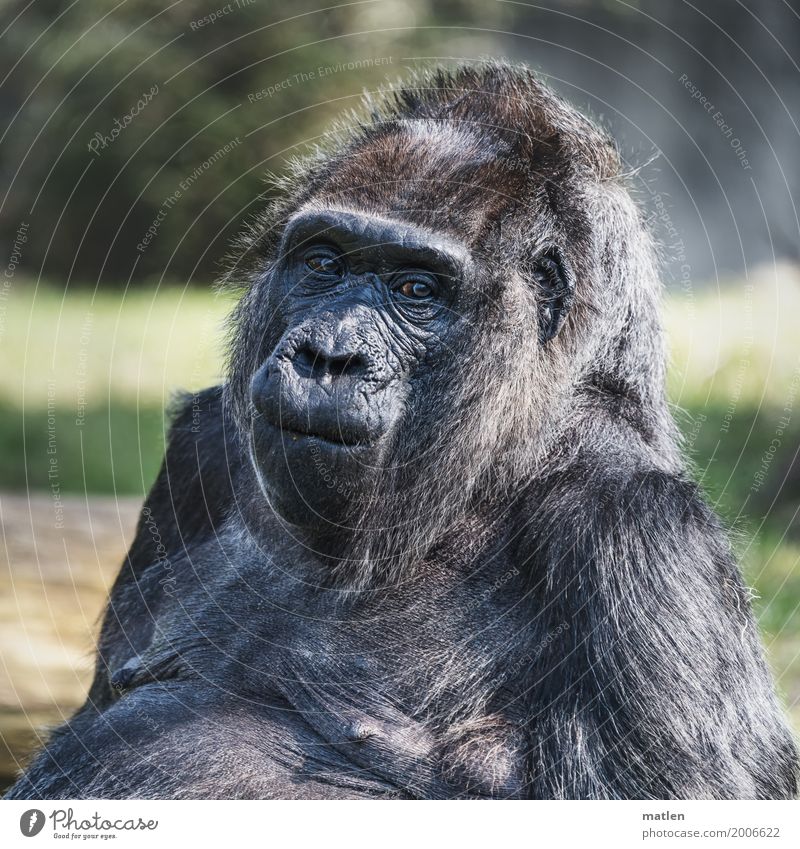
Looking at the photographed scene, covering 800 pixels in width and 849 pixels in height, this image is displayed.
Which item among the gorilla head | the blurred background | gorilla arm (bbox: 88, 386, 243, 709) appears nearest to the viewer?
the gorilla head

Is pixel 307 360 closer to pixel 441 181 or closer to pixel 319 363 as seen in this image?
pixel 319 363

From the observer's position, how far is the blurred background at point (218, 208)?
5492mm

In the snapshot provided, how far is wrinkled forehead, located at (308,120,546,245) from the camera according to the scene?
3.21 meters

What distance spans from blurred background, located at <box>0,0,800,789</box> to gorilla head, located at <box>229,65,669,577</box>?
169 centimetres

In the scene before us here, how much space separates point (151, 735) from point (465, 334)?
148 cm

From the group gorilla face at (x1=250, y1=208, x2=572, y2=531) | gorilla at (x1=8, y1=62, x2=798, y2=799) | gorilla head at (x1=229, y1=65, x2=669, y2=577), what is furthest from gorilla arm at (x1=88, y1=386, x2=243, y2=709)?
gorilla face at (x1=250, y1=208, x2=572, y2=531)

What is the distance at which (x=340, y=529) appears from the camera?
3.16 m

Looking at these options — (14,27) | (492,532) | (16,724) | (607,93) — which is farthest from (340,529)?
(607,93)

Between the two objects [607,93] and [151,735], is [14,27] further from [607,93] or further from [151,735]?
[151,735]
